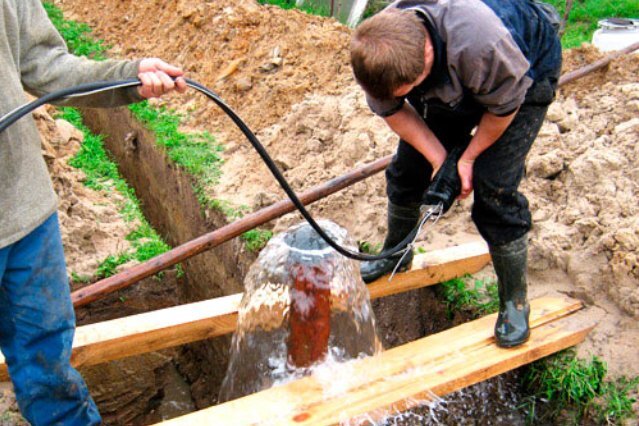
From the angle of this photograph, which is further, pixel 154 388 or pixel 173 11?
pixel 173 11

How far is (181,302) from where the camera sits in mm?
4605

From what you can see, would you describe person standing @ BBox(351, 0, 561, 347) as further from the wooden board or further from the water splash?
the water splash

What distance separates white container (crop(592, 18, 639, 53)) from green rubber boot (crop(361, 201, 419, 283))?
3.61 metres

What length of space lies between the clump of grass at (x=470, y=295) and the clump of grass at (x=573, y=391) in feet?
1.26

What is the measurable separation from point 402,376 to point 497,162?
3.17ft

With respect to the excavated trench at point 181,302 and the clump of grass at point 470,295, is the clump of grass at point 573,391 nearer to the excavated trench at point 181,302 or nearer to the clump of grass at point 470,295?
the excavated trench at point 181,302

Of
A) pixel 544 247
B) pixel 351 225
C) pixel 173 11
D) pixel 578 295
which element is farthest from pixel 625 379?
pixel 173 11

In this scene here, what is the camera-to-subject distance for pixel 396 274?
3207 millimetres

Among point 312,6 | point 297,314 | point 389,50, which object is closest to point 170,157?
point 297,314

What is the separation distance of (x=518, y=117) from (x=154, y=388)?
295cm

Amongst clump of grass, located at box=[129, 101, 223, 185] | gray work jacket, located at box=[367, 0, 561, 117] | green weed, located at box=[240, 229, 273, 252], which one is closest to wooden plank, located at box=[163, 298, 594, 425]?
gray work jacket, located at box=[367, 0, 561, 117]

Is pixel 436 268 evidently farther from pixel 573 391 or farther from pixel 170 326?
pixel 170 326

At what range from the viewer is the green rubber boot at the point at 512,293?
2.72 metres

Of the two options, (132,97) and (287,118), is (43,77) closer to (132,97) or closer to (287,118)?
(132,97)
